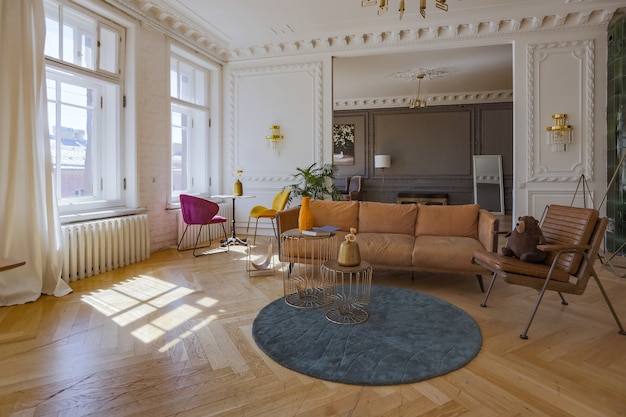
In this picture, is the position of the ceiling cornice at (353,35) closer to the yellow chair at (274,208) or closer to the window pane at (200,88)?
the window pane at (200,88)

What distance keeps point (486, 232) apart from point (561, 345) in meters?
1.44

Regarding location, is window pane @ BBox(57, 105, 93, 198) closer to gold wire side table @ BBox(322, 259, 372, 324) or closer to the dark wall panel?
gold wire side table @ BBox(322, 259, 372, 324)

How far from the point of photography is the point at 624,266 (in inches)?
175

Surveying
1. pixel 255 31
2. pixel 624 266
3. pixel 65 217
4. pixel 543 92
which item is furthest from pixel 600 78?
pixel 65 217

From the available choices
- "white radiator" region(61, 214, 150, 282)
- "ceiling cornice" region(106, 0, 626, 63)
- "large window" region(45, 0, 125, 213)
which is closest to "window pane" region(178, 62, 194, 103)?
"ceiling cornice" region(106, 0, 626, 63)

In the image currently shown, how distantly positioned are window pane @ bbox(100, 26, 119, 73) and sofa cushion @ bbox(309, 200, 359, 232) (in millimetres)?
3064

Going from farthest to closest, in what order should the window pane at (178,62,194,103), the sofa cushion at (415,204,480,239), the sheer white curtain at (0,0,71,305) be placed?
1. the window pane at (178,62,194,103)
2. the sofa cushion at (415,204,480,239)
3. the sheer white curtain at (0,0,71,305)

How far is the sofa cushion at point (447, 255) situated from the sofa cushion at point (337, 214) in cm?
95

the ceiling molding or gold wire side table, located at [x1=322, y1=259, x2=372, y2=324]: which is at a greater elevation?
the ceiling molding

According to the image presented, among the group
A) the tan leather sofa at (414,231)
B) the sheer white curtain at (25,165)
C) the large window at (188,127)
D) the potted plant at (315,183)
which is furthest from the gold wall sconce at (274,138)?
the sheer white curtain at (25,165)

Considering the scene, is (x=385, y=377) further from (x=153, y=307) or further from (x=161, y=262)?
(x=161, y=262)

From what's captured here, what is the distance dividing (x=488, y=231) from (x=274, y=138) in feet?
13.5

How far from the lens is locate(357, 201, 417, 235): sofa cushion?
427cm

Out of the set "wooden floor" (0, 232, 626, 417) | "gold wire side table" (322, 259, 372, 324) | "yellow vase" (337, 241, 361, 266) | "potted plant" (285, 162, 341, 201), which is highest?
"potted plant" (285, 162, 341, 201)
